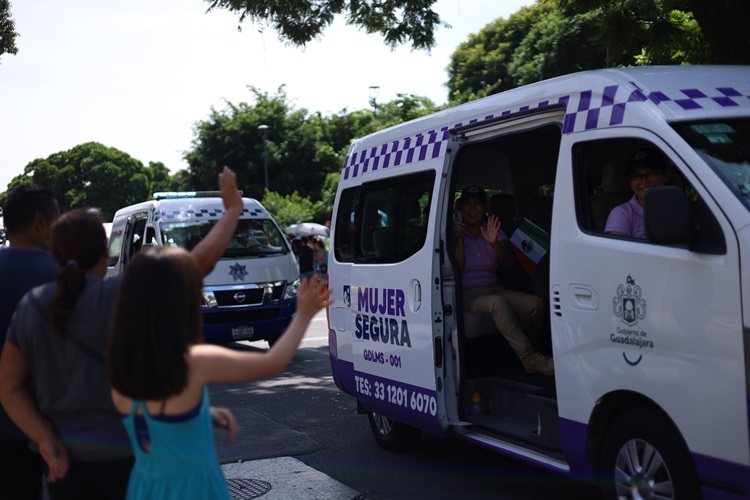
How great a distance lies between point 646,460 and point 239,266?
30.6 ft

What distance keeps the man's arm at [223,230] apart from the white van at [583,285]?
190cm

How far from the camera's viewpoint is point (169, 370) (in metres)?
2.80

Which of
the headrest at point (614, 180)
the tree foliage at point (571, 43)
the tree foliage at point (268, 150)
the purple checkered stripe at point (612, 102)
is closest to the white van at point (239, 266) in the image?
the tree foliage at point (571, 43)

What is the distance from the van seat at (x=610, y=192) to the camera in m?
5.27

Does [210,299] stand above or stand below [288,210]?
below

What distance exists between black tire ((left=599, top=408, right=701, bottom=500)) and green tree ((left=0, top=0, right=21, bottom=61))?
11.2 m

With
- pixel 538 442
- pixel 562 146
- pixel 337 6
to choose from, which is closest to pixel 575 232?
pixel 562 146

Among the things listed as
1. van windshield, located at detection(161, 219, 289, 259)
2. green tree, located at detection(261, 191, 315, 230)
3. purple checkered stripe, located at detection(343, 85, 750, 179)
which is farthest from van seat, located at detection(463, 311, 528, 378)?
green tree, located at detection(261, 191, 315, 230)

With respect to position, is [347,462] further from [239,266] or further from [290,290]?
[290,290]

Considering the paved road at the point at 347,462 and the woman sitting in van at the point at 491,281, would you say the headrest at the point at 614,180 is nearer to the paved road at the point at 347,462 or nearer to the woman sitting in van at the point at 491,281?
the woman sitting in van at the point at 491,281

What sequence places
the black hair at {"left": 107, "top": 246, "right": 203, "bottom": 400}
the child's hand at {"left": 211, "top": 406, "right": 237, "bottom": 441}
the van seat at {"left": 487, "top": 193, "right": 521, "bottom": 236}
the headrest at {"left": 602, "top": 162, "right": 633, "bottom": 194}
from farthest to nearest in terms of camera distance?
the van seat at {"left": 487, "top": 193, "right": 521, "bottom": 236} < the headrest at {"left": 602, "top": 162, "right": 633, "bottom": 194} < the child's hand at {"left": 211, "top": 406, "right": 237, "bottom": 441} < the black hair at {"left": 107, "top": 246, "right": 203, "bottom": 400}

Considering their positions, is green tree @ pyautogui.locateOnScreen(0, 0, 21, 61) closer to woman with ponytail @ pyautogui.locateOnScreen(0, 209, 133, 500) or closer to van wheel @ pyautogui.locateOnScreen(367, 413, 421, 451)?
van wheel @ pyautogui.locateOnScreen(367, 413, 421, 451)

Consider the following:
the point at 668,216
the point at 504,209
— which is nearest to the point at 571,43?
the point at 504,209

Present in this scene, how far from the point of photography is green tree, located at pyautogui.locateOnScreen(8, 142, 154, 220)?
89875 mm
